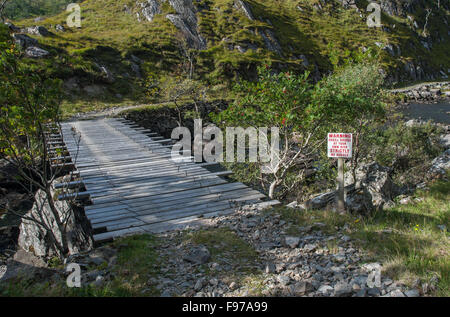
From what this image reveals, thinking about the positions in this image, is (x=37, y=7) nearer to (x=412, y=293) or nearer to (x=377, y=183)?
(x=377, y=183)

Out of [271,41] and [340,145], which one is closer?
[340,145]

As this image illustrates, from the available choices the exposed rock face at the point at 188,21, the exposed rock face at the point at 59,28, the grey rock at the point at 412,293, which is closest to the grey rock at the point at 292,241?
the grey rock at the point at 412,293

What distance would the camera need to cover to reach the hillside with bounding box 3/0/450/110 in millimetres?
31672

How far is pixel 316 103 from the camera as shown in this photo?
800 cm

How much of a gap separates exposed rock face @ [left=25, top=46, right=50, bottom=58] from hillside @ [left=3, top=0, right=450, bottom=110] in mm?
814

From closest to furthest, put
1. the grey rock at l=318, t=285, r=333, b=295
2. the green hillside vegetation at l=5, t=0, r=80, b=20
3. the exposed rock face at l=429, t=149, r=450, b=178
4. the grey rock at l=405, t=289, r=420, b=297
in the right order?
the grey rock at l=405, t=289, r=420, b=297
the grey rock at l=318, t=285, r=333, b=295
the exposed rock face at l=429, t=149, r=450, b=178
the green hillside vegetation at l=5, t=0, r=80, b=20

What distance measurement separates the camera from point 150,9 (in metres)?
55.8

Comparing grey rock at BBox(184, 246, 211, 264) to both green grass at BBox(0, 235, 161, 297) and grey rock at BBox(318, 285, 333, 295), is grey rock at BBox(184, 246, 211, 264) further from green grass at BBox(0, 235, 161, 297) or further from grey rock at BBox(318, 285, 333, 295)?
grey rock at BBox(318, 285, 333, 295)

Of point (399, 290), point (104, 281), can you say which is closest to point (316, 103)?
point (399, 290)

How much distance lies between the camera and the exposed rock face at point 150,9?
54531mm

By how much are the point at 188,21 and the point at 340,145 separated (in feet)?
178

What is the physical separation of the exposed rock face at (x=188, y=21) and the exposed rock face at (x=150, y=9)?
281 centimetres

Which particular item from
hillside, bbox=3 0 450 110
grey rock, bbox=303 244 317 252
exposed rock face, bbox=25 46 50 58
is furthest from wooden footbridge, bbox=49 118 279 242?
exposed rock face, bbox=25 46 50 58

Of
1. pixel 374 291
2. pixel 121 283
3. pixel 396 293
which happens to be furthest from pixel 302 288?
pixel 121 283
